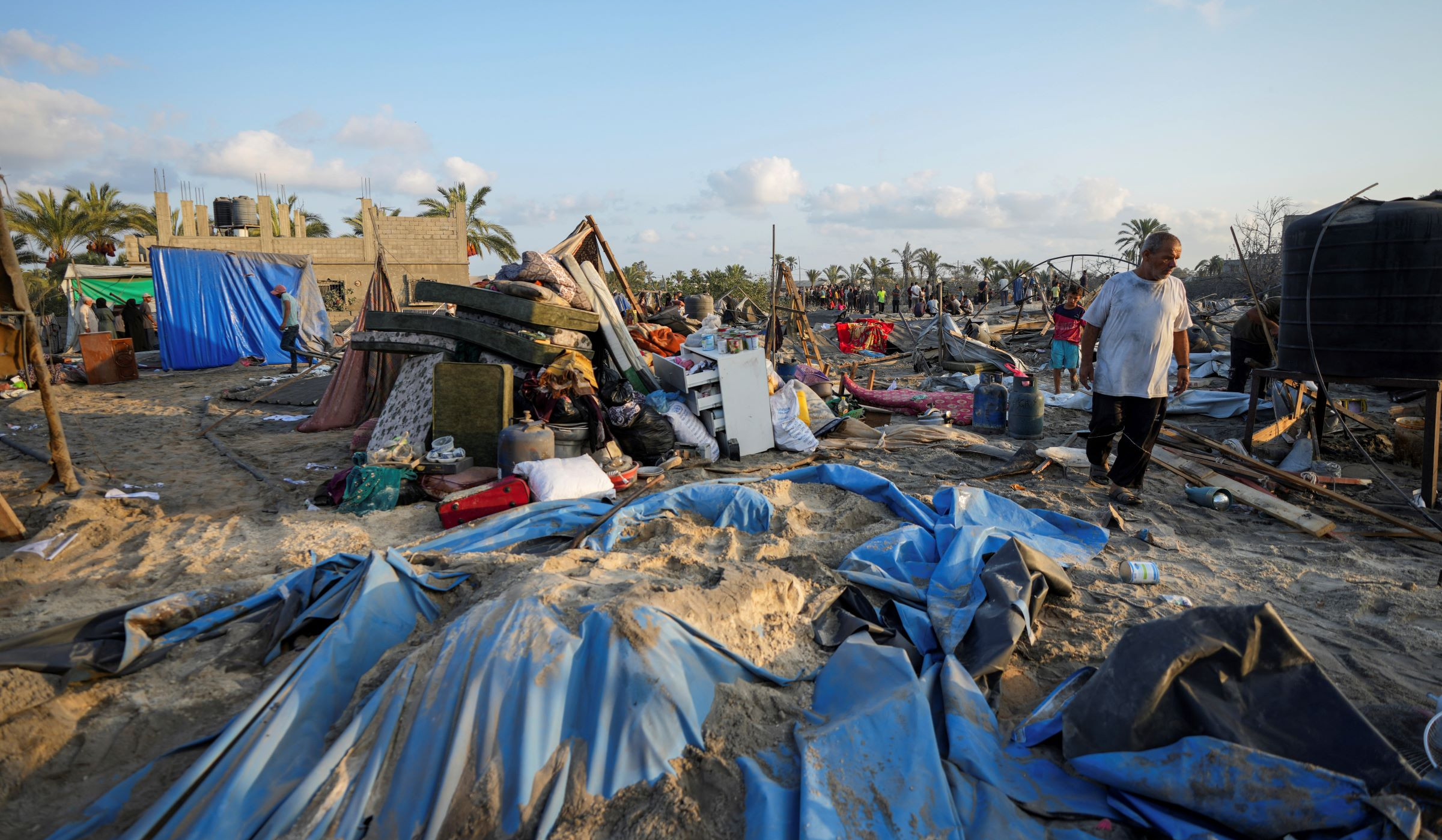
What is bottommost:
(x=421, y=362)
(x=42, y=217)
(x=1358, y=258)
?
(x=421, y=362)

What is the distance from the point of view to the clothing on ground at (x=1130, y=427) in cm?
493

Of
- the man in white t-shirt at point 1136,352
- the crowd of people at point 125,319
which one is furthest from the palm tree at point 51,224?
the man in white t-shirt at point 1136,352

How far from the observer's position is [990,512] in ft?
14.9

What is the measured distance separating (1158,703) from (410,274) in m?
23.5

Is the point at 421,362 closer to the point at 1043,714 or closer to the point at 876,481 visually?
the point at 876,481

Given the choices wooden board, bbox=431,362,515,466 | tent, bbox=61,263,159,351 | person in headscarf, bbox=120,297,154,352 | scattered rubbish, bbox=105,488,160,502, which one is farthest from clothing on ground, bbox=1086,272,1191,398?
person in headscarf, bbox=120,297,154,352

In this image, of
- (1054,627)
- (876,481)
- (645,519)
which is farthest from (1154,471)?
(645,519)

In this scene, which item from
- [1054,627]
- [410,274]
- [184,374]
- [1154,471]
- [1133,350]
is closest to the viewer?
[1054,627]

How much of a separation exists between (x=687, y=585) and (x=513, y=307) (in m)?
4.20

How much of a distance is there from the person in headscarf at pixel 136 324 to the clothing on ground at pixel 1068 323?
18.9 meters

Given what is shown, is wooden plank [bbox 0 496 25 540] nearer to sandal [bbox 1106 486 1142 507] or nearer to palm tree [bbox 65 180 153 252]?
sandal [bbox 1106 486 1142 507]

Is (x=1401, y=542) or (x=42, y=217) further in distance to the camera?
(x=42, y=217)

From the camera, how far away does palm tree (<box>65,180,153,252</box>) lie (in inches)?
959

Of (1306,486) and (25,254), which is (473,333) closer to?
(1306,486)
